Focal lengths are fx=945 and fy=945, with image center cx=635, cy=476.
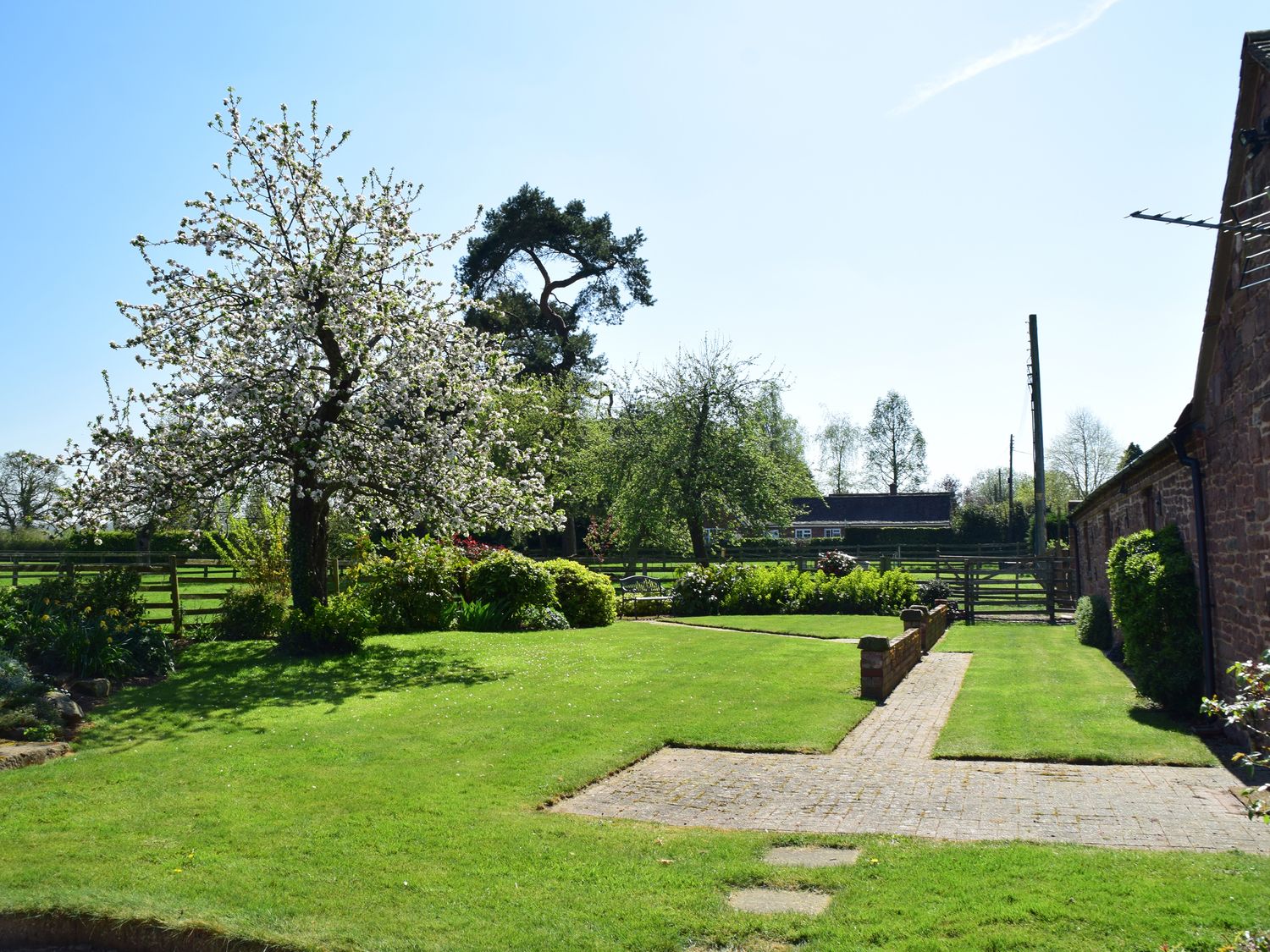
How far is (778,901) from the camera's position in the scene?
5301 millimetres

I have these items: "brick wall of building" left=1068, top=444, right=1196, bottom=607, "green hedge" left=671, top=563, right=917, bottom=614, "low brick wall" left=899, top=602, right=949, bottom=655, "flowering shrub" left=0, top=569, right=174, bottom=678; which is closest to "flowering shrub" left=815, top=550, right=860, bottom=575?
"green hedge" left=671, top=563, right=917, bottom=614

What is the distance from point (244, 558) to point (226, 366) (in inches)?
203

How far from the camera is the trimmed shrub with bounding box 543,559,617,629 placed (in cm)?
2166

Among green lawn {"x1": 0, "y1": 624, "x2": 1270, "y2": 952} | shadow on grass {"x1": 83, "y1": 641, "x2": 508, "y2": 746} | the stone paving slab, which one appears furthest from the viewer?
shadow on grass {"x1": 83, "y1": 641, "x2": 508, "y2": 746}

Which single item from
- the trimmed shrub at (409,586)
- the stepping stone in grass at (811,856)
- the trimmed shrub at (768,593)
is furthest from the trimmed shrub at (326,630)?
the trimmed shrub at (768,593)

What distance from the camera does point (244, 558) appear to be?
18.0 m

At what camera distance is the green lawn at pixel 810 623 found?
812 inches

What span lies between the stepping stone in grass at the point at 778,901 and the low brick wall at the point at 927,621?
12.7 meters

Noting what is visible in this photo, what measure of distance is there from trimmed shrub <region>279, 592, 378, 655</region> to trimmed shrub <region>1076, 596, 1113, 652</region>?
14.5 m

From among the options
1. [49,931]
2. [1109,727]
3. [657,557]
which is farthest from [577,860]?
[657,557]

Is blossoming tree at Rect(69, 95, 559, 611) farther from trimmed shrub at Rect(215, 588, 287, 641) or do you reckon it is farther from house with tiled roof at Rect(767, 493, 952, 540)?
house with tiled roof at Rect(767, 493, 952, 540)

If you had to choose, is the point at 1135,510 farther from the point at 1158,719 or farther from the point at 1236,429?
the point at 1236,429

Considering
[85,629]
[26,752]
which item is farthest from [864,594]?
[26,752]

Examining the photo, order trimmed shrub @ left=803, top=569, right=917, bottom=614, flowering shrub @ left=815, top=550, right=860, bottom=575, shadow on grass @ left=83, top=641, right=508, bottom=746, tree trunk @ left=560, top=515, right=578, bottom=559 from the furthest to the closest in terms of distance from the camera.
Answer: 1. tree trunk @ left=560, top=515, right=578, bottom=559
2. flowering shrub @ left=815, top=550, right=860, bottom=575
3. trimmed shrub @ left=803, top=569, right=917, bottom=614
4. shadow on grass @ left=83, top=641, right=508, bottom=746
